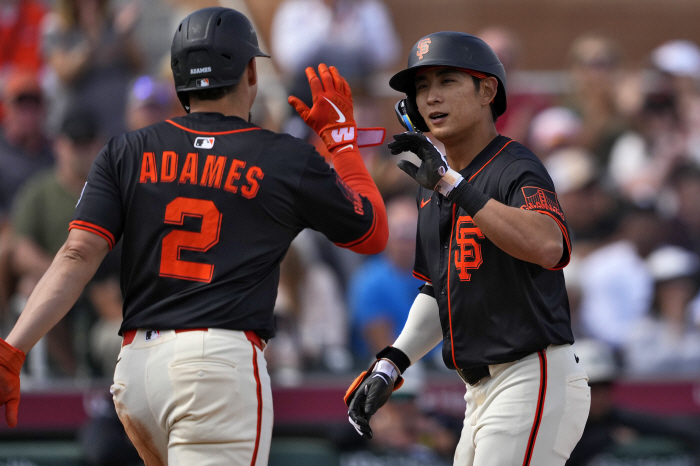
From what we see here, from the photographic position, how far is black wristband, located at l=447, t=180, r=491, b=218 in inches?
113

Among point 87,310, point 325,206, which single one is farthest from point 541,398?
point 87,310

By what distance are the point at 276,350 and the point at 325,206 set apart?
363 centimetres

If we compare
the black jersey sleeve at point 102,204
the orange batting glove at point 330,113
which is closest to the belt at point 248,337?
the black jersey sleeve at point 102,204

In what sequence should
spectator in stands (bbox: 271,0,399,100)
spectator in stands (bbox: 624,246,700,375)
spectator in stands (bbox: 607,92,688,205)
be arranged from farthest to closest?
spectator in stands (bbox: 271,0,399,100), spectator in stands (bbox: 607,92,688,205), spectator in stands (bbox: 624,246,700,375)

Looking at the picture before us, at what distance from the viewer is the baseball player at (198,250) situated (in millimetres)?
2789

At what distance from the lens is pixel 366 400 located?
3.29m

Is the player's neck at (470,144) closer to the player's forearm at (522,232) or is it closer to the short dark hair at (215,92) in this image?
the player's forearm at (522,232)

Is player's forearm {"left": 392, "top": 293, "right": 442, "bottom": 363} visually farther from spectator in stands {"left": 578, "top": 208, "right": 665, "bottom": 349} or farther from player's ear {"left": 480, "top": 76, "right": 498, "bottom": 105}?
spectator in stands {"left": 578, "top": 208, "right": 665, "bottom": 349}

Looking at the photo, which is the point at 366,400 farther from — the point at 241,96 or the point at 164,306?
the point at 241,96

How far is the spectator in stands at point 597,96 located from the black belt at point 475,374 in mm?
4977

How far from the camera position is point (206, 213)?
2877mm

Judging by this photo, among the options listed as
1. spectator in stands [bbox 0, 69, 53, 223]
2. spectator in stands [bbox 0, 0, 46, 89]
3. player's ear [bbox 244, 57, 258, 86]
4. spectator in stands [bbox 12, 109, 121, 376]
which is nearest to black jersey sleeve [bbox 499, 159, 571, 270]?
player's ear [bbox 244, 57, 258, 86]

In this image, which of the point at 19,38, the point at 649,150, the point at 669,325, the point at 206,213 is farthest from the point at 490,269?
the point at 19,38

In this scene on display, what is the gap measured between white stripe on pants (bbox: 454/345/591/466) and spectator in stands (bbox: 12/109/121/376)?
3.90m
